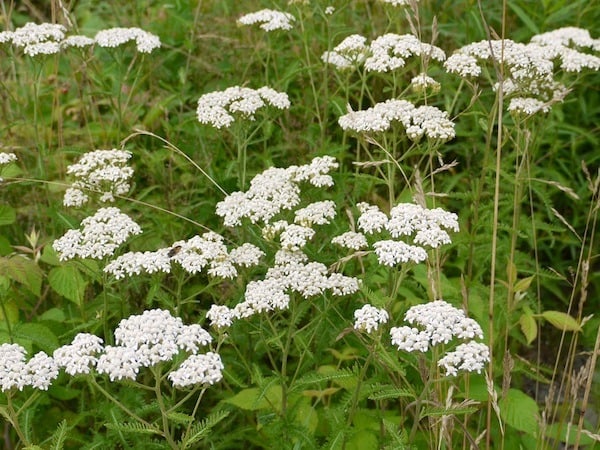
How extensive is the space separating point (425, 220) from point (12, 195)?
3004mm

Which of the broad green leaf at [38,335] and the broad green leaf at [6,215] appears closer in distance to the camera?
the broad green leaf at [38,335]

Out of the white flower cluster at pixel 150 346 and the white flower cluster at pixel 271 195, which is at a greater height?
the white flower cluster at pixel 271 195

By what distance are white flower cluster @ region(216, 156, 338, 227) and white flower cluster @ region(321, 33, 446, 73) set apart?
0.71 m

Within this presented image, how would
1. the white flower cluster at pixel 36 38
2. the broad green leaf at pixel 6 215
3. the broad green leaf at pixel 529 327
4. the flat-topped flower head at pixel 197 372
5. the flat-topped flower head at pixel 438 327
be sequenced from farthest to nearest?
the white flower cluster at pixel 36 38, the broad green leaf at pixel 6 215, the broad green leaf at pixel 529 327, the flat-topped flower head at pixel 438 327, the flat-topped flower head at pixel 197 372

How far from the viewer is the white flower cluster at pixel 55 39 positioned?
444cm

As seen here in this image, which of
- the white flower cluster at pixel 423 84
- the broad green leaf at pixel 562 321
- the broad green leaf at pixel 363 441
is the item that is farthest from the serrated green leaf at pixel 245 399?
the white flower cluster at pixel 423 84

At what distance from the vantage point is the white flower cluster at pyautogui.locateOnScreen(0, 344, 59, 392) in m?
2.85

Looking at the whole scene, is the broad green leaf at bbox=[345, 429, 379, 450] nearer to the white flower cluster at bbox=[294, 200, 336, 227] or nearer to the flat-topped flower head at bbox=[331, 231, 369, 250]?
the flat-topped flower head at bbox=[331, 231, 369, 250]

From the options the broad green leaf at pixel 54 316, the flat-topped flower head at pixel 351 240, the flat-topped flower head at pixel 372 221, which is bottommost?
the broad green leaf at pixel 54 316

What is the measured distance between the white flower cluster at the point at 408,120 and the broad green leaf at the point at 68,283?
1564 millimetres

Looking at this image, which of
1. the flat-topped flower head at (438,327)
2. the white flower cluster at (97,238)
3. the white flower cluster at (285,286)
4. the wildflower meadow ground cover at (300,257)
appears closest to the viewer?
the flat-topped flower head at (438,327)

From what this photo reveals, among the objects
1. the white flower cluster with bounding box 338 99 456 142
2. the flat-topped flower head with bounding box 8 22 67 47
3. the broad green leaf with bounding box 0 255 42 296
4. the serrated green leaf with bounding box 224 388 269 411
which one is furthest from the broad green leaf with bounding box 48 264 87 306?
the white flower cluster with bounding box 338 99 456 142

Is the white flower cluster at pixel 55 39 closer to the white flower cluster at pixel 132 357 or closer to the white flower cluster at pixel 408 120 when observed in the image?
the white flower cluster at pixel 408 120

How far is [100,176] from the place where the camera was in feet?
13.1
